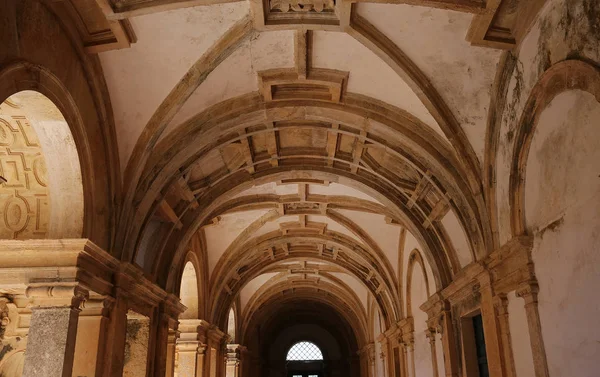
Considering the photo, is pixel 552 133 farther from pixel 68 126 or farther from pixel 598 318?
pixel 68 126

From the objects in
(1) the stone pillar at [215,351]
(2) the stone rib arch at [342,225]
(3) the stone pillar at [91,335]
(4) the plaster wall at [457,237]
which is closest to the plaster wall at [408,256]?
(2) the stone rib arch at [342,225]

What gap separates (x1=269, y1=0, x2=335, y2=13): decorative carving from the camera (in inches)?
243

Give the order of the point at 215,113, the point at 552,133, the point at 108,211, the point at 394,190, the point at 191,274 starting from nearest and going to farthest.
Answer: the point at 552,133, the point at 108,211, the point at 215,113, the point at 394,190, the point at 191,274

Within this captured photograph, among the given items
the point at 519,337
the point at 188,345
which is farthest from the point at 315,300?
the point at 519,337

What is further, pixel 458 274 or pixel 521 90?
pixel 458 274

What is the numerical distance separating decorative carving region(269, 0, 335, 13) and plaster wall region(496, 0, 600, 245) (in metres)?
2.16

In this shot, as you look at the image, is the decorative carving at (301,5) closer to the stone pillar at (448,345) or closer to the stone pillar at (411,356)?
the stone pillar at (448,345)

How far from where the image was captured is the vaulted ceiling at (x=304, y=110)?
20.4 feet

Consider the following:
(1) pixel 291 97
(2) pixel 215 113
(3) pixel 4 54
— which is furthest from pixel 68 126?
(1) pixel 291 97

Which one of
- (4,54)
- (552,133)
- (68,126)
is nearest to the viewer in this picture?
(4,54)

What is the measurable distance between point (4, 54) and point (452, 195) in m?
6.09

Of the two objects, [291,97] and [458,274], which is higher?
[291,97]

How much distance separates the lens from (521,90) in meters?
6.09

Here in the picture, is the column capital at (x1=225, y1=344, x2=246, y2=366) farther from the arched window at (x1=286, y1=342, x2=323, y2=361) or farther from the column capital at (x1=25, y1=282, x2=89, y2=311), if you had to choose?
the column capital at (x1=25, y1=282, x2=89, y2=311)
